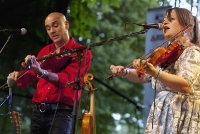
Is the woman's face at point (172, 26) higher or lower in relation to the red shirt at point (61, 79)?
higher

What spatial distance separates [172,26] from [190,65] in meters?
0.35

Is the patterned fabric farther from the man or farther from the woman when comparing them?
the man

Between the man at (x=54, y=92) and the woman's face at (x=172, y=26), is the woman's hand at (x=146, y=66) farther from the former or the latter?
the man at (x=54, y=92)

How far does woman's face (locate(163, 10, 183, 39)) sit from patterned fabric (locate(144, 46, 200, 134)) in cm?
18

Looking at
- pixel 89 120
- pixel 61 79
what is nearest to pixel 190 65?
pixel 89 120

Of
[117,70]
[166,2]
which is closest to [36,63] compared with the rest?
[117,70]

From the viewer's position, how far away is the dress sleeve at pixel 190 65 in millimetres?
2998

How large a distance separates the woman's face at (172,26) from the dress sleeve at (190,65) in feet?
0.58

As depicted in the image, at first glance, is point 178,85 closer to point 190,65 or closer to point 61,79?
point 190,65

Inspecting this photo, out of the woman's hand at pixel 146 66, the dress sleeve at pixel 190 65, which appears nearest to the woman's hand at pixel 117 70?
the woman's hand at pixel 146 66

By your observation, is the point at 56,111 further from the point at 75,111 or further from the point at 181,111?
the point at 181,111

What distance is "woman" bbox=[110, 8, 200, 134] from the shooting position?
2959 mm

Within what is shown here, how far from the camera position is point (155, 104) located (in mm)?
3219

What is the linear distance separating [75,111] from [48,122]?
488 millimetres
